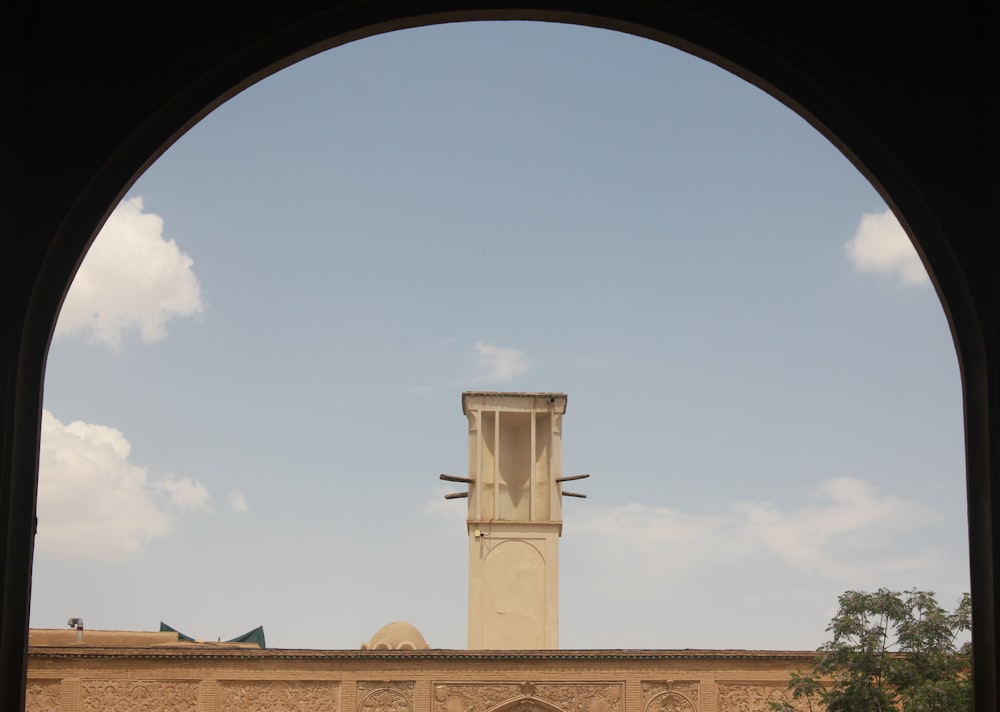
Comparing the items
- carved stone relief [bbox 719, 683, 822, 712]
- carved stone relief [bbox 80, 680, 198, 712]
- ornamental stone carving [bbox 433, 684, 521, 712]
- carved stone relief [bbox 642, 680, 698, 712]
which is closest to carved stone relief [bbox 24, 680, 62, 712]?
carved stone relief [bbox 80, 680, 198, 712]

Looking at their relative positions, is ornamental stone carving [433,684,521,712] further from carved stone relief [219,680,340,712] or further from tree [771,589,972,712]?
tree [771,589,972,712]

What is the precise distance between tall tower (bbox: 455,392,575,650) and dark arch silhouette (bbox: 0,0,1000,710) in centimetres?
1628

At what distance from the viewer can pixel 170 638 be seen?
1842cm

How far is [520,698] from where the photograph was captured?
607 inches

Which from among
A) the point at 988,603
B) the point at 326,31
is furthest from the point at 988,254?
the point at 326,31

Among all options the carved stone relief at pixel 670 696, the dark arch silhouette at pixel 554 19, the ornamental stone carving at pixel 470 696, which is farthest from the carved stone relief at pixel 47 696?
the dark arch silhouette at pixel 554 19

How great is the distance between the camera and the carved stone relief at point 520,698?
1537 centimetres

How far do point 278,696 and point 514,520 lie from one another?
440 cm

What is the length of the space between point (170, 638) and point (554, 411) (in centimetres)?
621

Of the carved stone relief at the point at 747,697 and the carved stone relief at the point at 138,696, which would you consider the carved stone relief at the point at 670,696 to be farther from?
the carved stone relief at the point at 138,696

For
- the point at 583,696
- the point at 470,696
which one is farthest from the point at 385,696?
the point at 583,696

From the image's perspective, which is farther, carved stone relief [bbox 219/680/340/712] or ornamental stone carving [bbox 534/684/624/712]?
ornamental stone carving [bbox 534/684/624/712]

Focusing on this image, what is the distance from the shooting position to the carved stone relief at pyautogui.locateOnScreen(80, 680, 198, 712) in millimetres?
14844

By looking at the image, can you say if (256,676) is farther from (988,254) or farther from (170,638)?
(988,254)
